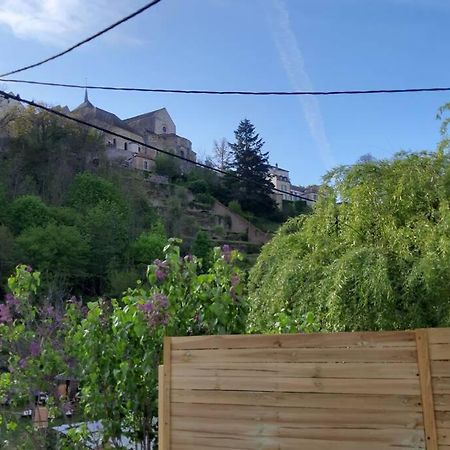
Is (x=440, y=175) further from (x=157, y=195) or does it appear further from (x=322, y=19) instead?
(x=157, y=195)

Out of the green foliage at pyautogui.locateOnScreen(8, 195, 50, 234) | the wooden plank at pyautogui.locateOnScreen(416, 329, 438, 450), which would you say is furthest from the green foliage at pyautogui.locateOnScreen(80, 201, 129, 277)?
the wooden plank at pyautogui.locateOnScreen(416, 329, 438, 450)

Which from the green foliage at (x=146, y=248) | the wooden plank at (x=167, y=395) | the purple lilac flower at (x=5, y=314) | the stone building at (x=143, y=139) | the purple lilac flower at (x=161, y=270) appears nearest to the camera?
the wooden plank at (x=167, y=395)

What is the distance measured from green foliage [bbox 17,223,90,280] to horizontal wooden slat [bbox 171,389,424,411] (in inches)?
1171

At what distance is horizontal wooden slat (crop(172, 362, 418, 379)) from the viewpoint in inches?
92.6

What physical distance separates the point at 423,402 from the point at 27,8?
5.38 metres

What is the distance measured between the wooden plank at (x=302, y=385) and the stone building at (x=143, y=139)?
50.2 meters

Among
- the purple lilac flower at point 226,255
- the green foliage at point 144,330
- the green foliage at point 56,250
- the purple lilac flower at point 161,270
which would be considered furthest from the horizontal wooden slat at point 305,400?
the green foliage at point 56,250

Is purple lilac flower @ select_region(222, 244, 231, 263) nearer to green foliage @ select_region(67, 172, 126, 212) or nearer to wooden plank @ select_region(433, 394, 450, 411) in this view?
wooden plank @ select_region(433, 394, 450, 411)

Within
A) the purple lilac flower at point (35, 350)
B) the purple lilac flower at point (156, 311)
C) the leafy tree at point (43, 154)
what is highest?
the leafy tree at point (43, 154)

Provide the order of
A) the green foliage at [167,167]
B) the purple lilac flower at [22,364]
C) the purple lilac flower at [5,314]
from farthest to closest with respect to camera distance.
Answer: the green foliage at [167,167] → the purple lilac flower at [5,314] → the purple lilac flower at [22,364]

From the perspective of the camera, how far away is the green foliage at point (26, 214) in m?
36.7

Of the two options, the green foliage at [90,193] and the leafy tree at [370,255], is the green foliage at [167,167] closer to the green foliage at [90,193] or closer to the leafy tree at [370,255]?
→ the green foliage at [90,193]

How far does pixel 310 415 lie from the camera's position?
2469 millimetres

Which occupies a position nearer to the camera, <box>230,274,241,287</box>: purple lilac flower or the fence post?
the fence post
